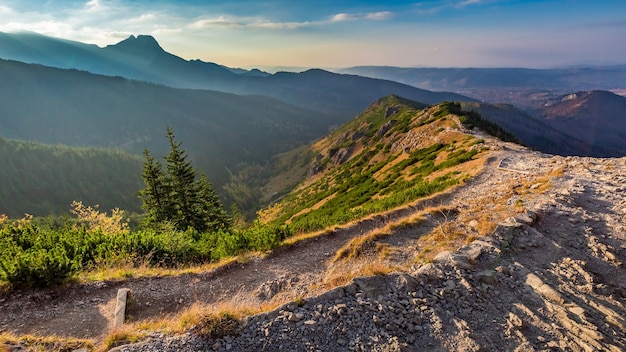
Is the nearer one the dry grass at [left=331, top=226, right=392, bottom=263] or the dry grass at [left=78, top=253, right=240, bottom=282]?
the dry grass at [left=78, top=253, right=240, bottom=282]

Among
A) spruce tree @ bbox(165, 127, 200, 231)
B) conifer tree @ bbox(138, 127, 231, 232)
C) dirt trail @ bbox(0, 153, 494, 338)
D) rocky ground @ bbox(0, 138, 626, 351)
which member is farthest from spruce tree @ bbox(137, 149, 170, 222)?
rocky ground @ bbox(0, 138, 626, 351)

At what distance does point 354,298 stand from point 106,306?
8.26m

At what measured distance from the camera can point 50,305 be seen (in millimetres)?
9930

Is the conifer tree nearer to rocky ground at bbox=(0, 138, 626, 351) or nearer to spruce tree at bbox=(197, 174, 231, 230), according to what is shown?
→ spruce tree at bbox=(197, 174, 231, 230)

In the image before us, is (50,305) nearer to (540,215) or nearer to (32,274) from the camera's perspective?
(32,274)

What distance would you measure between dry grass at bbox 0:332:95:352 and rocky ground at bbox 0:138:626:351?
129 cm

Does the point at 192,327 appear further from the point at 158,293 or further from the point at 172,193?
the point at 172,193

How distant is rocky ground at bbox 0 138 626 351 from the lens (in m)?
7.73

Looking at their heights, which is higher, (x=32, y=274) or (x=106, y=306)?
(x=32, y=274)

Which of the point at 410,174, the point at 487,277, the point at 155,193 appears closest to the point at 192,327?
the point at 487,277

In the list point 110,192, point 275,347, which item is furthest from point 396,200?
point 110,192

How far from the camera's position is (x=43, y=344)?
732 centimetres

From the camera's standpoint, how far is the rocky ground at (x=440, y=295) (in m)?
7.73

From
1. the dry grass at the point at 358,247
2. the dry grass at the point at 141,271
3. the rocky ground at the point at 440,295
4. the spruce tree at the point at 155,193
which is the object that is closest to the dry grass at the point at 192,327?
the rocky ground at the point at 440,295
